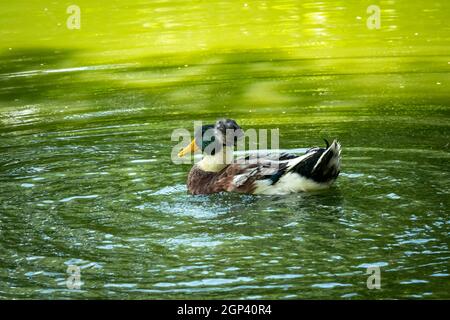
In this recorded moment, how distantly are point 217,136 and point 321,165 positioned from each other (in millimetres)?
1346

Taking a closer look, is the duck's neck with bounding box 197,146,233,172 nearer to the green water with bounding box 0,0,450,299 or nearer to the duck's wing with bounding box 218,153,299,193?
the duck's wing with bounding box 218,153,299,193

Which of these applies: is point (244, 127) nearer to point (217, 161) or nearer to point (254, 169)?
point (217, 161)

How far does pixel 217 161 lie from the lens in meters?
10.7

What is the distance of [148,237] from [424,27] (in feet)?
39.8

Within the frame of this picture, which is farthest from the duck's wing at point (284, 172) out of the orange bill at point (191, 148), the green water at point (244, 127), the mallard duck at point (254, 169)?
the orange bill at point (191, 148)

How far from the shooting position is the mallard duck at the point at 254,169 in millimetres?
9797

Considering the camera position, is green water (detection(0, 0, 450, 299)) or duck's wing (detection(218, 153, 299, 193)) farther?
duck's wing (detection(218, 153, 299, 193))

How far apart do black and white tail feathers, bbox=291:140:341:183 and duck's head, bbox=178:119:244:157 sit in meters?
0.89

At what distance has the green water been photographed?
7895mm

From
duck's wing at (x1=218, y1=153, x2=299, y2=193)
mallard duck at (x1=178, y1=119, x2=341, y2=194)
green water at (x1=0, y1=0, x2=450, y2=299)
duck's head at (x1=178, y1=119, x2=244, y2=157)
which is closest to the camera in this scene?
green water at (x1=0, y1=0, x2=450, y2=299)

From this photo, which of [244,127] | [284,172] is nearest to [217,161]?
[284,172]

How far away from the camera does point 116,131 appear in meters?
13.0

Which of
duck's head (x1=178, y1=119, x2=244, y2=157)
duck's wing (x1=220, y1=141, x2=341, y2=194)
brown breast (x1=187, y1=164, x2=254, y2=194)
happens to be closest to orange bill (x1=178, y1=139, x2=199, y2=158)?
duck's head (x1=178, y1=119, x2=244, y2=157)

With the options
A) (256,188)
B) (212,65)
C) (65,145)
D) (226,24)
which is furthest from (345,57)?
(256,188)
